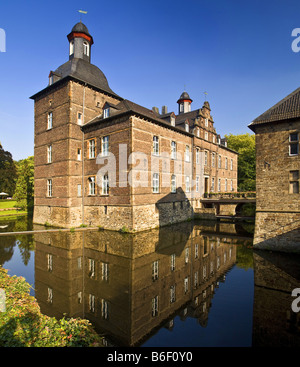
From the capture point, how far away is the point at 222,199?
2348 centimetres

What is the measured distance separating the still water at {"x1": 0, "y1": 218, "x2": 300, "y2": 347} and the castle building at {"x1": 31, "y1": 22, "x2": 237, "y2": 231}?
4.66 metres

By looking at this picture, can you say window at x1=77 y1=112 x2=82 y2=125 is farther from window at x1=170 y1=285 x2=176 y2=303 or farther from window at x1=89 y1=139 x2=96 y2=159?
window at x1=170 y1=285 x2=176 y2=303

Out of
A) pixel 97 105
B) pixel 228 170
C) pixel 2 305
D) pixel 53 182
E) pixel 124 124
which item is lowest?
pixel 2 305

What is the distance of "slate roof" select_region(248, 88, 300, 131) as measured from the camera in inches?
450

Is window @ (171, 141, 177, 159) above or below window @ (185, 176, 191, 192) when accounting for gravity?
above

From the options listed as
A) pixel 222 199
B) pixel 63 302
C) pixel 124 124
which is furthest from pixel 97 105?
pixel 63 302

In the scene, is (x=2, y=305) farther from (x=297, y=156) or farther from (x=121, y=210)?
(x=297, y=156)

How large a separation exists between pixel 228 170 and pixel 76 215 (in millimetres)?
24160

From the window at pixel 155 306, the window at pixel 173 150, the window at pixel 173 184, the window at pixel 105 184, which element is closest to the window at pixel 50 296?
the window at pixel 155 306

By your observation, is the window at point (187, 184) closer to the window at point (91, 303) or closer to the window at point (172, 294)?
the window at point (172, 294)

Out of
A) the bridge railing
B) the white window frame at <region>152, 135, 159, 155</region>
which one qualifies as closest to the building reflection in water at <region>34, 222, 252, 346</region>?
the white window frame at <region>152, 135, 159, 155</region>

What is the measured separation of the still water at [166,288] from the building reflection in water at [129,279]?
0.10 ft

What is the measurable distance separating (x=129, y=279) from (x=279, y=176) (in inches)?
372

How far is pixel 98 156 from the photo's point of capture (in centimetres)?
1886
